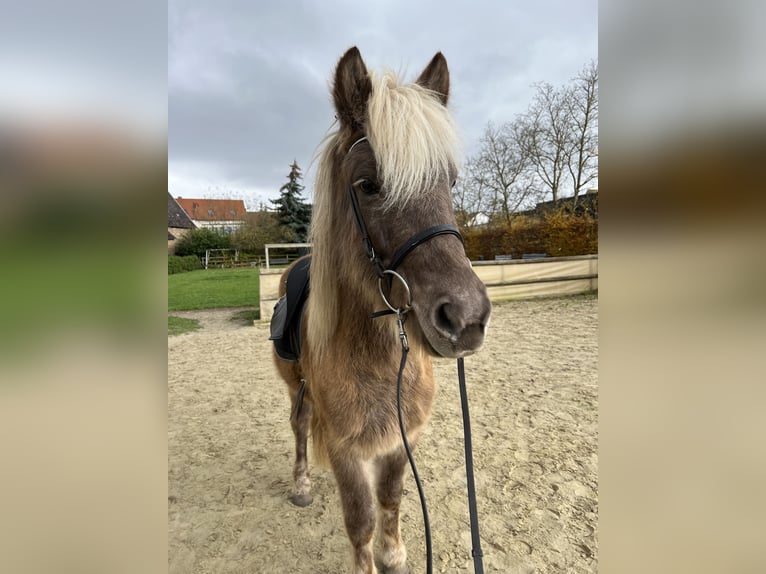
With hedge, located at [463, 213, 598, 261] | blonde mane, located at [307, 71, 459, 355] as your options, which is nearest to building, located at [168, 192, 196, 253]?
blonde mane, located at [307, 71, 459, 355]

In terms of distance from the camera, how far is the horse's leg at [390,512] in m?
2.12

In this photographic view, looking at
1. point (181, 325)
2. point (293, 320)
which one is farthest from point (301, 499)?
point (181, 325)

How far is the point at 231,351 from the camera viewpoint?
7414 millimetres

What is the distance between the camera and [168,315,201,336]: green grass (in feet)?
30.0

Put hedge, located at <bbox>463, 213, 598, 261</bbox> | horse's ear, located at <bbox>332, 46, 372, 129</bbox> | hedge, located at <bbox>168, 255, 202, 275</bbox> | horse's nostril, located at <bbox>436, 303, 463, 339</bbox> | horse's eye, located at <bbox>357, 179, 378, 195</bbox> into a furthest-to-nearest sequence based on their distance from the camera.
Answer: hedge, located at <bbox>168, 255, 202, 275</bbox> < hedge, located at <bbox>463, 213, 598, 261</bbox> < horse's ear, located at <bbox>332, 46, 372, 129</bbox> < horse's eye, located at <bbox>357, 179, 378, 195</bbox> < horse's nostril, located at <bbox>436, 303, 463, 339</bbox>

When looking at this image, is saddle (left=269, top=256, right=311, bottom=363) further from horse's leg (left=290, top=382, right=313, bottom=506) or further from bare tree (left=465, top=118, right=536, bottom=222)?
bare tree (left=465, top=118, right=536, bottom=222)

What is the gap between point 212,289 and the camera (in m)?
15.2

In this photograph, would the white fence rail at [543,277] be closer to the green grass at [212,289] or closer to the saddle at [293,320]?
the green grass at [212,289]

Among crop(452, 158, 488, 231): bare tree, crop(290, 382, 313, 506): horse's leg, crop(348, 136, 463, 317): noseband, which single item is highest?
crop(452, 158, 488, 231): bare tree

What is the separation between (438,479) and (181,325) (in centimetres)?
916
